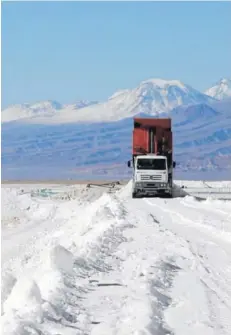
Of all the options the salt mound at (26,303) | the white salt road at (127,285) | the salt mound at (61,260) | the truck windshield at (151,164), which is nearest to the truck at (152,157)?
the truck windshield at (151,164)

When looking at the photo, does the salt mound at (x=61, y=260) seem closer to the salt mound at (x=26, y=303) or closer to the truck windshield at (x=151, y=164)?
the salt mound at (x=26, y=303)

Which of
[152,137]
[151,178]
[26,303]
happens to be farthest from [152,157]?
[26,303]

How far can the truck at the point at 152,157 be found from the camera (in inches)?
1667

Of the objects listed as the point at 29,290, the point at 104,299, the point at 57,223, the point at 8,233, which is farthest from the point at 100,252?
the point at 57,223

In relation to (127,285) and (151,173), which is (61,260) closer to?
(127,285)

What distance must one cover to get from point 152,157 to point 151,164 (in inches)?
15.7

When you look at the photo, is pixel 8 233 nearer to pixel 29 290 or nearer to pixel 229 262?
pixel 229 262

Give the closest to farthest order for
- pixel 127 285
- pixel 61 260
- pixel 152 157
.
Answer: pixel 127 285 → pixel 61 260 → pixel 152 157

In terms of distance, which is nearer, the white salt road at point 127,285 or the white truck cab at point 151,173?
the white salt road at point 127,285

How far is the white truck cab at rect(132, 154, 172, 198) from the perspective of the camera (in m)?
42.2

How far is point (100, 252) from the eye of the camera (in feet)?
51.7

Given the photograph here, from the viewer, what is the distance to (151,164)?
42375 mm

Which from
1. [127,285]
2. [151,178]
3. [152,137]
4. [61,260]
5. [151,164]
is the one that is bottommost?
[127,285]

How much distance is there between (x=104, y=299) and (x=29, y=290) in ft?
4.77
